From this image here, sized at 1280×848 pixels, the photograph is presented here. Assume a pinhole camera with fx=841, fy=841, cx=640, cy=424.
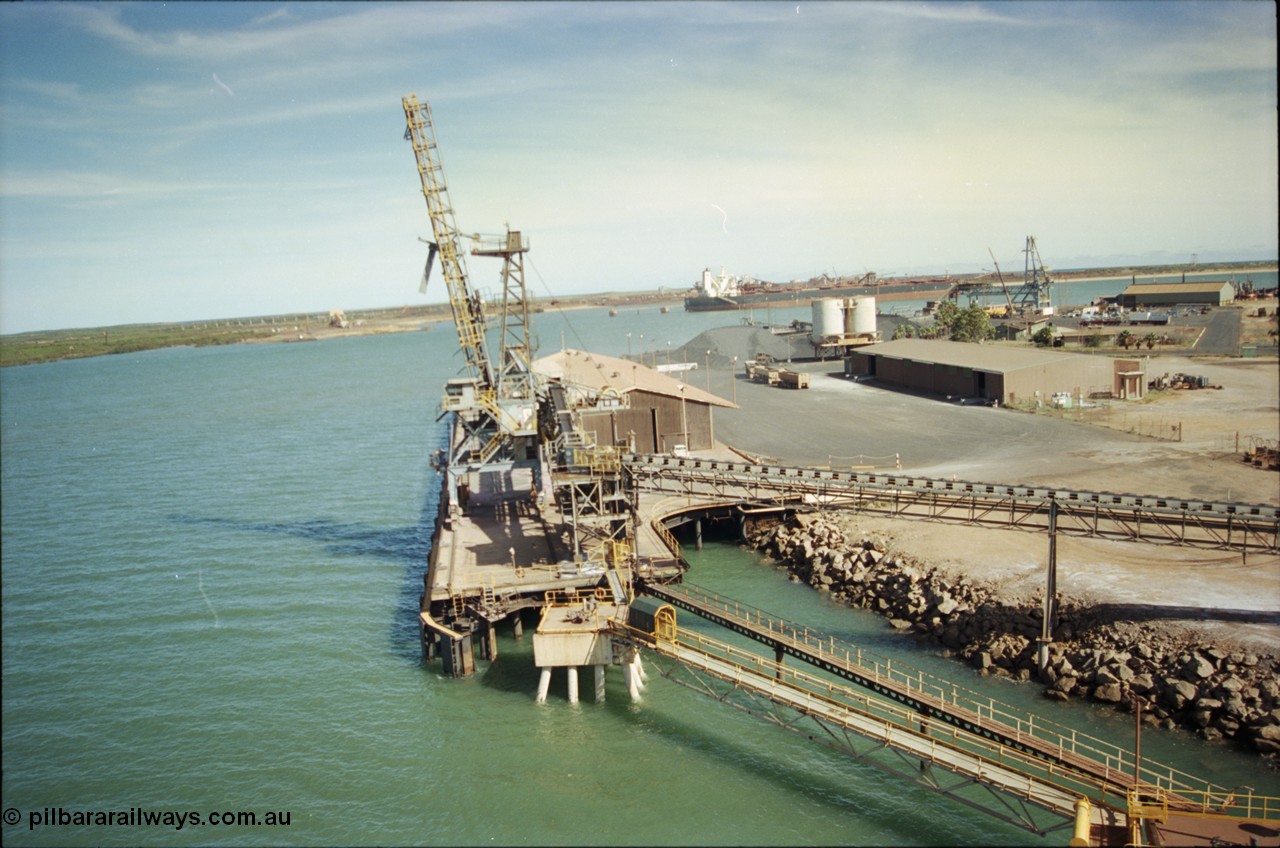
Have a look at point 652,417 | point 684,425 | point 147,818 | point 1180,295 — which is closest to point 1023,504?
point 684,425

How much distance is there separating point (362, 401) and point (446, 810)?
88.1 m

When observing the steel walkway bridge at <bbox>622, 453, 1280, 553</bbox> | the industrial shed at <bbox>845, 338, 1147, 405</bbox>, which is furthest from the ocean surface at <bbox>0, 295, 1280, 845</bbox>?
the industrial shed at <bbox>845, 338, 1147, 405</bbox>

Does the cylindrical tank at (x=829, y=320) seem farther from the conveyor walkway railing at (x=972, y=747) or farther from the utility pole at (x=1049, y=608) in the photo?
the conveyor walkway railing at (x=972, y=747)

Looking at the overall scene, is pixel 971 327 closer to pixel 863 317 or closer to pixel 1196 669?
pixel 863 317

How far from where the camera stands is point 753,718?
79.3 feet

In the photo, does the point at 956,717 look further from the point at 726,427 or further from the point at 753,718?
the point at 726,427

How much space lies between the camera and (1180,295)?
11038 cm

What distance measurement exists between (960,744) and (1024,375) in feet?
137

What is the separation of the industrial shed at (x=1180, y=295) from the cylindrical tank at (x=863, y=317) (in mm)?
44576

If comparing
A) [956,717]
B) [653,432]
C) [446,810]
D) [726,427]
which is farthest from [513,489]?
[956,717]

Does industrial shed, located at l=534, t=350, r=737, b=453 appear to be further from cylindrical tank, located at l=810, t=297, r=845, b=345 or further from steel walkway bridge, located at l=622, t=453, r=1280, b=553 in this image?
cylindrical tank, located at l=810, t=297, r=845, b=345

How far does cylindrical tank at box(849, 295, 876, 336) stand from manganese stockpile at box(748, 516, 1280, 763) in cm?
6185

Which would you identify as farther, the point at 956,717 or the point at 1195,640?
the point at 1195,640

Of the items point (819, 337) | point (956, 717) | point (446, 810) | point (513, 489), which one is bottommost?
point (446, 810)
